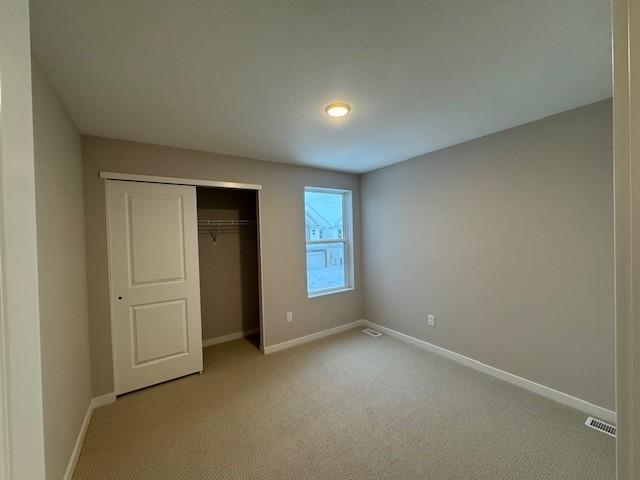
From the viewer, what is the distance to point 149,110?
1979mm

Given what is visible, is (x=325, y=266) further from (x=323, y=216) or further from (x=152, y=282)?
(x=152, y=282)

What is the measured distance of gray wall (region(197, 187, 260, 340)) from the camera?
3.61 meters

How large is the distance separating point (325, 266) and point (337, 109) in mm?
2446

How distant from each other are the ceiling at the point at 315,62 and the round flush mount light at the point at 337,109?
7 cm

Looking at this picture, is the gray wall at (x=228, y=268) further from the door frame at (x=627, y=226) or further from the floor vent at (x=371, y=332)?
the door frame at (x=627, y=226)

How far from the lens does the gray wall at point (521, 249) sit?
206cm

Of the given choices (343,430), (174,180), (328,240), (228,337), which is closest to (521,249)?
(343,430)

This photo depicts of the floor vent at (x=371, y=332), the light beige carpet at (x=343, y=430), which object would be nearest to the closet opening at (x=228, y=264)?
the light beige carpet at (x=343, y=430)

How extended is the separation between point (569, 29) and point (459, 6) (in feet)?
1.99

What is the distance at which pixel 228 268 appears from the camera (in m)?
3.79

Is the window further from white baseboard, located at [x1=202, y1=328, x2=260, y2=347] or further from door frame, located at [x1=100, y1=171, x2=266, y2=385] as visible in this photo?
white baseboard, located at [x1=202, y1=328, x2=260, y2=347]

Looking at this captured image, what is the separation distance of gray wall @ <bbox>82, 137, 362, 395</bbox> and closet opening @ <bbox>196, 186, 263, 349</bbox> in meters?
0.30

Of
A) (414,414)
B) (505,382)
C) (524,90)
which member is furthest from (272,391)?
(524,90)

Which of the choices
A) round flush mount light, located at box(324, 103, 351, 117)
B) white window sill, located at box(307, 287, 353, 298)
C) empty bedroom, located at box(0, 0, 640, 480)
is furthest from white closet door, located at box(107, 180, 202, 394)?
round flush mount light, located at box(324, 103, 351, 117)
